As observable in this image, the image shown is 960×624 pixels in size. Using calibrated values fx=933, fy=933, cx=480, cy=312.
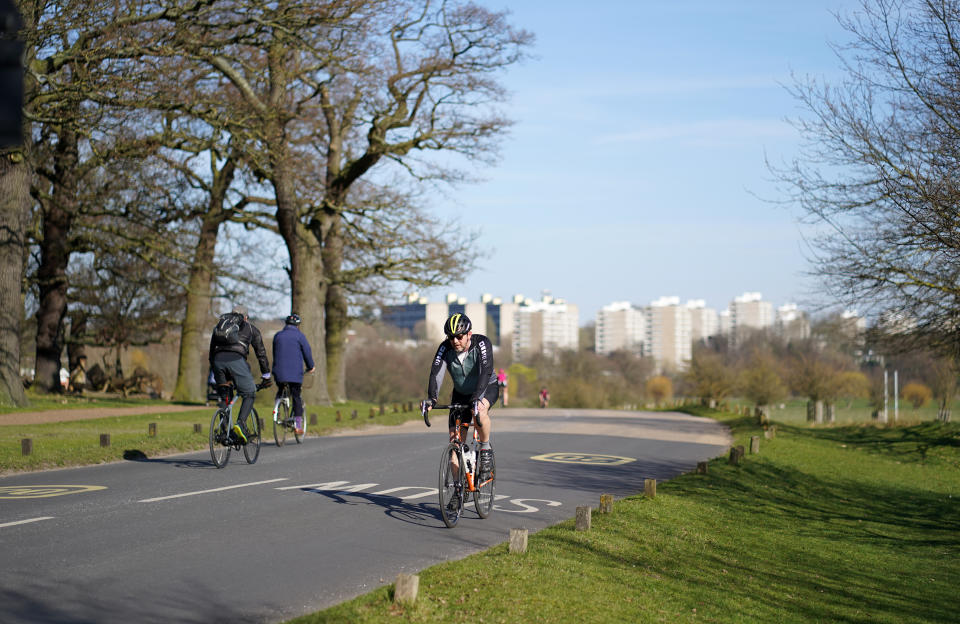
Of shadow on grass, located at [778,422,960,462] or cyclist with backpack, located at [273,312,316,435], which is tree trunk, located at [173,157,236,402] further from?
shadow on grass, located at [778,422,960,462]

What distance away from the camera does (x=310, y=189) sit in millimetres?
32250

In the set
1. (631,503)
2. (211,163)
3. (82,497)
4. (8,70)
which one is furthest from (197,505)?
(211,163)

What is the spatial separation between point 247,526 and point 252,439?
5.31 meters

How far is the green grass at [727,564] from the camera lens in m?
6.47

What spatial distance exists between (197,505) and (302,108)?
66.6ft

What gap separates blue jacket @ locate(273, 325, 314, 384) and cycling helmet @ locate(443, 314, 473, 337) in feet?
26.2

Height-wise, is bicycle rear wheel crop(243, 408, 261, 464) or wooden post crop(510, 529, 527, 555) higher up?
bicycle rear wheel crop(243, 408, 261, 464)

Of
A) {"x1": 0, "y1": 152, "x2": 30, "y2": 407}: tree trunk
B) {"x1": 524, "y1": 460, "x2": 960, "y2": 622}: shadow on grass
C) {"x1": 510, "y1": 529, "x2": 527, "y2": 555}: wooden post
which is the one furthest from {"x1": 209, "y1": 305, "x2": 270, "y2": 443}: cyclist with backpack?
{"x1": 0, "y1": 152, "x2": 30, "y2": 407}: tree trunk

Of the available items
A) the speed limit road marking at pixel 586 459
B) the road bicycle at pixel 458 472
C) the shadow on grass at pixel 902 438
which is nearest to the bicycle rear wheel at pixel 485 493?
the road bicycle at pixel 458 472

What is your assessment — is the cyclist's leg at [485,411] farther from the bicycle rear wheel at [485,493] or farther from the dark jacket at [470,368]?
the bicycle rear wheel at [485,493]

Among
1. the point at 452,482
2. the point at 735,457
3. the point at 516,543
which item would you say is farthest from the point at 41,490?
the point at 735,457

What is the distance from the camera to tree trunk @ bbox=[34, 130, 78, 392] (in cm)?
2900

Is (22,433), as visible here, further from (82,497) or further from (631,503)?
(631,503)

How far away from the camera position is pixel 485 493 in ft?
33.9
